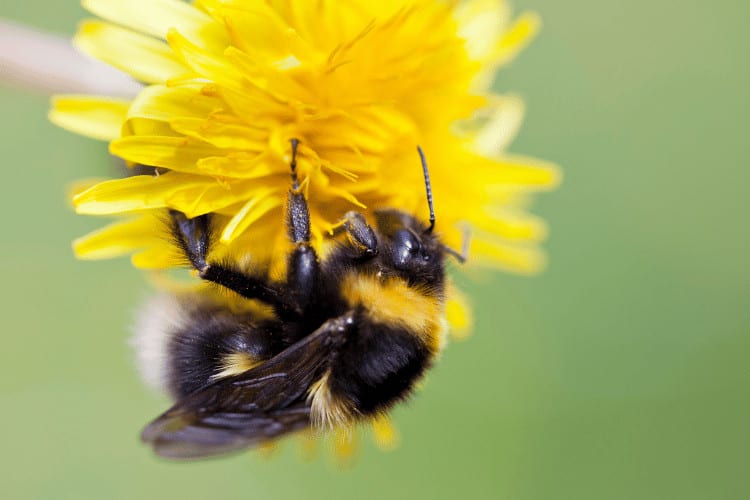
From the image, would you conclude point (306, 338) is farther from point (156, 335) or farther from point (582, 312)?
point (582, 312)

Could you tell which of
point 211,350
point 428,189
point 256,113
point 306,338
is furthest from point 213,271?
point 428,189

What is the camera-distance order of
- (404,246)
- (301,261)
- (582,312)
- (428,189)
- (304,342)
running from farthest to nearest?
(582,312) → (428,189) → (404,246) → (301,261) → (304,342)

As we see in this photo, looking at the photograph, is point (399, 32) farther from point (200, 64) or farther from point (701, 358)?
point (701, 358)

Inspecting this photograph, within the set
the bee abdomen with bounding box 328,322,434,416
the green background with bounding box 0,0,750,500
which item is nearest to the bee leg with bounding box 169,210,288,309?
the bee abdomen with bounding box 328,322,434,416

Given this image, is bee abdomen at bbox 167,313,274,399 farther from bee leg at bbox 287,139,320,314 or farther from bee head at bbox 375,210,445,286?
bee head at bbox 375,210,445,286

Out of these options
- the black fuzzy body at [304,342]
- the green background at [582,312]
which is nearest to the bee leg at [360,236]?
the black fuzzy body at [304,342]

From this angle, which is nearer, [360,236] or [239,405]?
[239,405]

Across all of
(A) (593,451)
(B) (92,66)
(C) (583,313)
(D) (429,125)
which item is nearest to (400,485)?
(A) (593,451)

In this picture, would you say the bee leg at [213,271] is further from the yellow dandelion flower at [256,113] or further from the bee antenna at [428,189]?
the bee antenna at [428,189]
